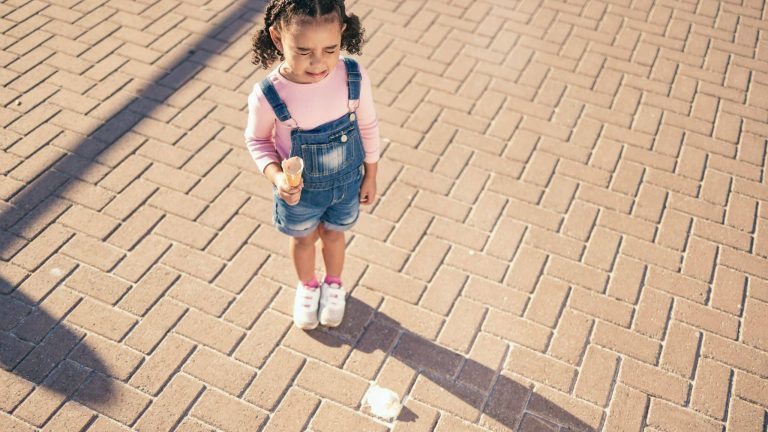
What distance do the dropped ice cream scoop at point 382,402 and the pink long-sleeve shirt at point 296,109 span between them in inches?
46.5

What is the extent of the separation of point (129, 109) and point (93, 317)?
66.2 inches

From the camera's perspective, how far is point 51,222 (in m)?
3.77

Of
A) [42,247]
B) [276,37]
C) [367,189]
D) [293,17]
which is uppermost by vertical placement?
[293,17]

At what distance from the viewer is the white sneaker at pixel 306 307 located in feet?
10.9

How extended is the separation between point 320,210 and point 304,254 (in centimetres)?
35

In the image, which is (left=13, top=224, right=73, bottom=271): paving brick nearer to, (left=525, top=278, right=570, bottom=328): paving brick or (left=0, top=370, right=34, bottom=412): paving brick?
(left=0, top=370, right=34, bottom=412): paving brick

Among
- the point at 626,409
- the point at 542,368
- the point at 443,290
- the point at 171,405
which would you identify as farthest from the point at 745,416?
the point at 171,405

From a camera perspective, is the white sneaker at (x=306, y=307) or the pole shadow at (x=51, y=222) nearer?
the pole shadow at (x=51, y=222)

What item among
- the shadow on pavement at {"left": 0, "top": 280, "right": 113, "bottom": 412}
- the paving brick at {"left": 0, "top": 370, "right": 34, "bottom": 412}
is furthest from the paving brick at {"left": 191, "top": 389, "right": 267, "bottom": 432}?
the paving brick at {"left": 0, "top": 370, "right": 34, "bottom": 412}

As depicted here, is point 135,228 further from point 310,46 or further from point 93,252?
point 310,46

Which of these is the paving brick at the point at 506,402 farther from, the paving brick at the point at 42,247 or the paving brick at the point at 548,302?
the paving brick at the point at 42,247

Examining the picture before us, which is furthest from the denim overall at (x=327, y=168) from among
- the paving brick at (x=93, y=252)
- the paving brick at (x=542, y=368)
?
the paving brick at (x=93, y=252)

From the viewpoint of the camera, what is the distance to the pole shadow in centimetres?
310

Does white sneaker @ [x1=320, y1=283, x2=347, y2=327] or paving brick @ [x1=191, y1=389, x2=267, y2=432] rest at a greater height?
white sneaker @ [x1=320, y1=283, x2=347, y2=327]
